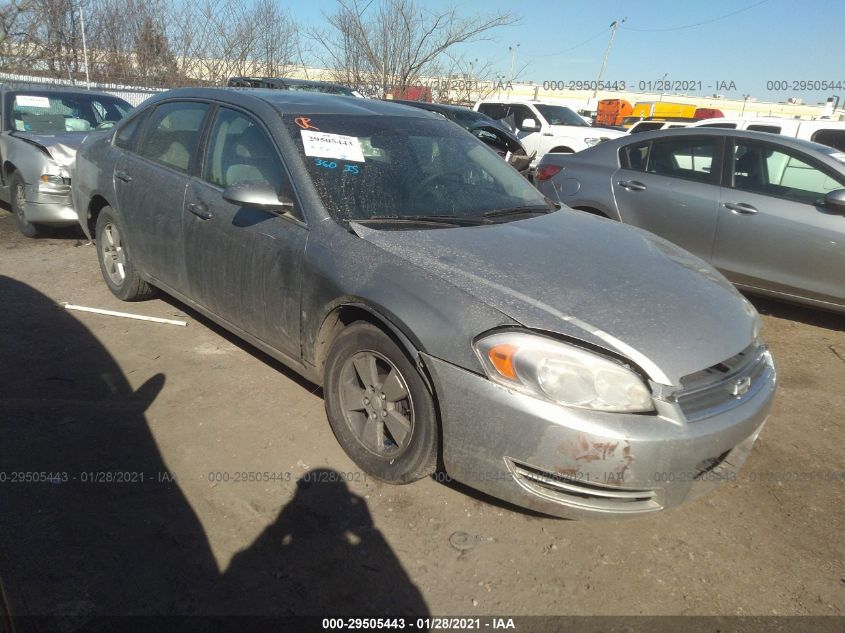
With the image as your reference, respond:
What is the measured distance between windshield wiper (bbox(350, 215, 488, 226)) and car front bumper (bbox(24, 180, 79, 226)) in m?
4.60

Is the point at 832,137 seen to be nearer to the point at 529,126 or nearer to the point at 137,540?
the point at 529,126

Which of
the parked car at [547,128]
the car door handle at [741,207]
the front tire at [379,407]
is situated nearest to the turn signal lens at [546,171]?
the car door handle at [741,207]

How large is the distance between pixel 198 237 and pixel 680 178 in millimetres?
4102

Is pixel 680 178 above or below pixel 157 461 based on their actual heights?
above

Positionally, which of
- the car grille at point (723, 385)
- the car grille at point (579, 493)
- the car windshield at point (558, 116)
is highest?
the car windshield at point (558, 116)

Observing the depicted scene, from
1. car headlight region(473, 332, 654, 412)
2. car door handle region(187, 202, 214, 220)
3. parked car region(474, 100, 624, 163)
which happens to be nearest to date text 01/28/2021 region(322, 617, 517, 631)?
car headlight region(473, 332, 654, 412)

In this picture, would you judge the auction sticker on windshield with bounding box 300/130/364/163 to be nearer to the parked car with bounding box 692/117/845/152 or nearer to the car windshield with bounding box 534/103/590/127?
the parked car with bounding box 692/117/845/152

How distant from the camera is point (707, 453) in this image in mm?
2281

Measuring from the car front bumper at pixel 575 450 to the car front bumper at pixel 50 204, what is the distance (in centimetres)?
537

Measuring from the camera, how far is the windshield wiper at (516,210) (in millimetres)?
3346

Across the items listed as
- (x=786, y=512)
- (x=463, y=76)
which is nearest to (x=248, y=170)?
(x=786, y=512)

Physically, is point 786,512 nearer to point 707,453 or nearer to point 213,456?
point 707,453

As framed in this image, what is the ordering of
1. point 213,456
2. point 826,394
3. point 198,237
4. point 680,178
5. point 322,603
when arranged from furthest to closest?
point 680,178
point 826,394
point 198,237
point 213,456
point 322,603

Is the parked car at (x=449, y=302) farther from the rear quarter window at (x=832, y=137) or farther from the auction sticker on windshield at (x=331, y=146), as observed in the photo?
the rear quarter window at (x=832, y=137)
